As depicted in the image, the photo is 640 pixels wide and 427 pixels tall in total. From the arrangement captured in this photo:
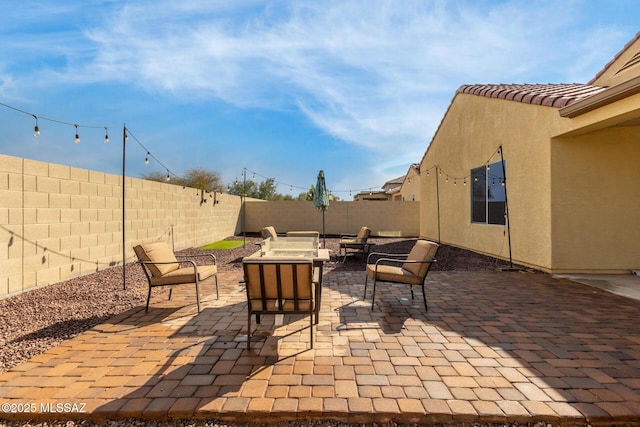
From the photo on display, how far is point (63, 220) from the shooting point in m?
5.04

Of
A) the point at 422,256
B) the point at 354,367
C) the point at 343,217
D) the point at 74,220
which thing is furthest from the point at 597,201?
the point at 343,217

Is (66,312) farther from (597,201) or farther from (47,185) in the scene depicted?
(597,201)

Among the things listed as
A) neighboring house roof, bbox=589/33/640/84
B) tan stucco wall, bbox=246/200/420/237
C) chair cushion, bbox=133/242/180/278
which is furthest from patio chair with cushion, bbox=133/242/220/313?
tan stucco wall, bbox=246/200/420/237

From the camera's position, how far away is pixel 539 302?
416 centimetres

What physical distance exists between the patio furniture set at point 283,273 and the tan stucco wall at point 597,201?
362 cm

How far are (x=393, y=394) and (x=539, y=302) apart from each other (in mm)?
3362

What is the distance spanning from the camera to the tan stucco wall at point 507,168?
5.99 meters

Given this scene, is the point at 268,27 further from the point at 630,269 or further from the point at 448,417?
the point at 630,269

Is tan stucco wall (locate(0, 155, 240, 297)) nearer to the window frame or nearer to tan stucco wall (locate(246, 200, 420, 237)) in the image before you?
tan stucco wall (locate(246, 200, 420, 237))

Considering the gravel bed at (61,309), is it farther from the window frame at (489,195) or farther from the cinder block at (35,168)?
the window frame at (489,195)

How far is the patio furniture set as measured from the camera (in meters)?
2.76

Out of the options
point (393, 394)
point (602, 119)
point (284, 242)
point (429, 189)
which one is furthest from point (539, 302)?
point (429, 189)

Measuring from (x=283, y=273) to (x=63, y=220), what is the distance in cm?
471

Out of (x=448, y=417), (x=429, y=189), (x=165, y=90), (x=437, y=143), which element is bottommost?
(x=448, y=417)
